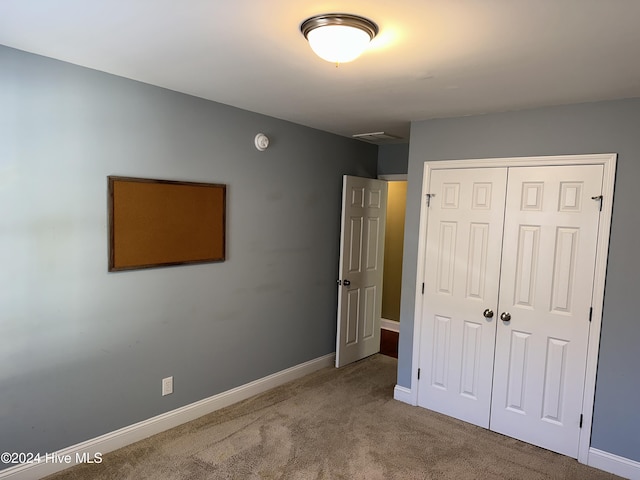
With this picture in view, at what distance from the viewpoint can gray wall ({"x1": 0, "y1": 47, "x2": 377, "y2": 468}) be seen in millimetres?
2205

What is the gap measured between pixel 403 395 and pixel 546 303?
139 cm

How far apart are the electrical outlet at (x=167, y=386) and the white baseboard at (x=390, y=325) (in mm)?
3294

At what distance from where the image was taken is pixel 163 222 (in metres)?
2.75

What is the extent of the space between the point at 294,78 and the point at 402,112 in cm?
105

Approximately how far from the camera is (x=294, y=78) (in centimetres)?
240

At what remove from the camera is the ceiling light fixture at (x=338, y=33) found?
1.60m

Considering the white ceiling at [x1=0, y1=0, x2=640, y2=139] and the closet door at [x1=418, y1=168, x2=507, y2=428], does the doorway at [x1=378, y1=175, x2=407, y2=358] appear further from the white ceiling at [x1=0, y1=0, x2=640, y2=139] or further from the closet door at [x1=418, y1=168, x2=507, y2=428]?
the white ceiling at [x1=0, y1=0, x2=640, y2=139]

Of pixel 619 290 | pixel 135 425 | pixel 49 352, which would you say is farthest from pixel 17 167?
pixel 619 290

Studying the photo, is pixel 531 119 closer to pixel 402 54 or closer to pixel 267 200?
pixel 402 54

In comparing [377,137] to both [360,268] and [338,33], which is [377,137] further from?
[338,33]

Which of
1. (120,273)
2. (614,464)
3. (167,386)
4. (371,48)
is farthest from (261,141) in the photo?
(614,464)

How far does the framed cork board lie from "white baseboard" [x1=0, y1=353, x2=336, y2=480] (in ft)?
3.48

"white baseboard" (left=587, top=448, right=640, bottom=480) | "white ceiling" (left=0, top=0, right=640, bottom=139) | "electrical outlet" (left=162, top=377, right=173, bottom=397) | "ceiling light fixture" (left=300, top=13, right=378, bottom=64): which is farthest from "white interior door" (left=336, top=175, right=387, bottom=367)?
"ceiling light fixture" (left=300, top=13, right=378, bottom=64)

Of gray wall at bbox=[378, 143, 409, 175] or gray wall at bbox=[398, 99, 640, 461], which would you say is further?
gray wall at bbox=[378, 143, 409, 175]
